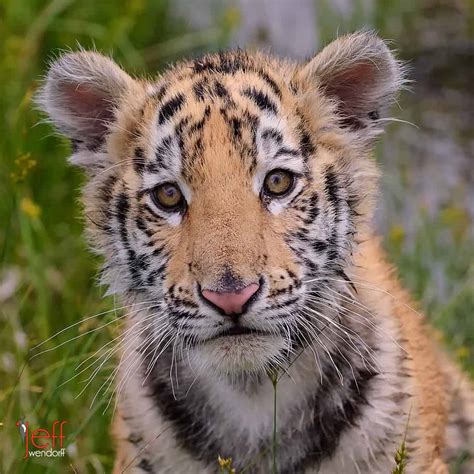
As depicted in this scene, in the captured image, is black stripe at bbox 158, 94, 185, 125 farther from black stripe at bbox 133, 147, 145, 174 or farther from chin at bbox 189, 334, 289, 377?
chin at bbox 189, 334, 289, 377

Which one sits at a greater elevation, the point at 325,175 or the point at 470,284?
the point at 325,175

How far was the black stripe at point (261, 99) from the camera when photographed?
4148mm

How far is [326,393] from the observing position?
14.0 feet

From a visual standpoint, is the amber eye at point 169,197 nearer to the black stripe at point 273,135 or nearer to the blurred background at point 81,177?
the black stripe at point 273,135

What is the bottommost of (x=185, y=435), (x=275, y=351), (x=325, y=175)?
(x=185, y=435)

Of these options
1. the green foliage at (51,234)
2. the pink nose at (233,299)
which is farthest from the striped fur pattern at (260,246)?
the green foliage at (51,234)

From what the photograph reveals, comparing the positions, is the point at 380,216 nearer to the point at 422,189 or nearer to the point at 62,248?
the point at 422,189

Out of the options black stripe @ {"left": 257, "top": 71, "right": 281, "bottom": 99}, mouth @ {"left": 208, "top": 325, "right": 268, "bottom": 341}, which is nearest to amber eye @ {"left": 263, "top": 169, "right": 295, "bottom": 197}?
black stripe @ {"left": 257, "top": 71, "right": 281, "bottom": 99}

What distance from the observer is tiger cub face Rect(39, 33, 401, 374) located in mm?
3789

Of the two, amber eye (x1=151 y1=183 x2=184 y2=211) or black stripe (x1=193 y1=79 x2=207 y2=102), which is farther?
black stripe (x1=193 y1=79 x2=207 y2=102)

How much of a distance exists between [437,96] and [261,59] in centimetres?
408

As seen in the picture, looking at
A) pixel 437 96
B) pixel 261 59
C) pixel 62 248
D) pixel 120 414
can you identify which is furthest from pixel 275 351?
pixel 437 96

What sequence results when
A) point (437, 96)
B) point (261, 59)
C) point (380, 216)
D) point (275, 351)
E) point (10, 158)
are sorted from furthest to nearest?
point (437, 96) < point (380, 216) < point (10, 158) < point (261, 59) < point (275, 351)

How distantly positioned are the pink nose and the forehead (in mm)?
469
